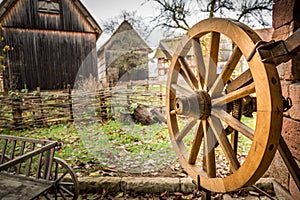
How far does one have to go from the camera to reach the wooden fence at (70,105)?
238 inches

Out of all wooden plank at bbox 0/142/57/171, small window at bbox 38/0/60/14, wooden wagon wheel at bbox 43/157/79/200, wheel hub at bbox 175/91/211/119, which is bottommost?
wooden wagon wheel at bbox 43/157/79/200

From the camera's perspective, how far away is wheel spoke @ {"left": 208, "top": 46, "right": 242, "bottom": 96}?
1473 mm

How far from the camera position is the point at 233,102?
5.33ft

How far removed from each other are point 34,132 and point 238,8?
20.8 feet

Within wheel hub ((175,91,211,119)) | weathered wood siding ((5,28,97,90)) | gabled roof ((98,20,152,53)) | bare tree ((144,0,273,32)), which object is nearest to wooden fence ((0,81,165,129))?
bare tree ((144,0,273,32))

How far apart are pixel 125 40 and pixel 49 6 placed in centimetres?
633

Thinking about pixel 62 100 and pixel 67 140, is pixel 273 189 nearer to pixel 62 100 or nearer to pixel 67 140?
pixel 67 140

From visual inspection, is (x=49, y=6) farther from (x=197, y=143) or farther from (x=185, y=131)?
(x=197, y=143)

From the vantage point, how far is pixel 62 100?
21.6 ft

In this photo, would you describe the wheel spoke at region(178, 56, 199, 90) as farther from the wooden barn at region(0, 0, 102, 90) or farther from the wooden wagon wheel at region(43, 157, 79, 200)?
the wooden barn at region(0, 0, 102, 90)

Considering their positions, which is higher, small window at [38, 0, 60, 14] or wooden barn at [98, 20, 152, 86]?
small window at [38, 0, 60, 14]

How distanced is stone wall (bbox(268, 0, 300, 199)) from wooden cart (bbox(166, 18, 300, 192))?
46 cm

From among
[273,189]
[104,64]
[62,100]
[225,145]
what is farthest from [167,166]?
[104,64]

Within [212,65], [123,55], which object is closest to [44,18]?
[123,55]
